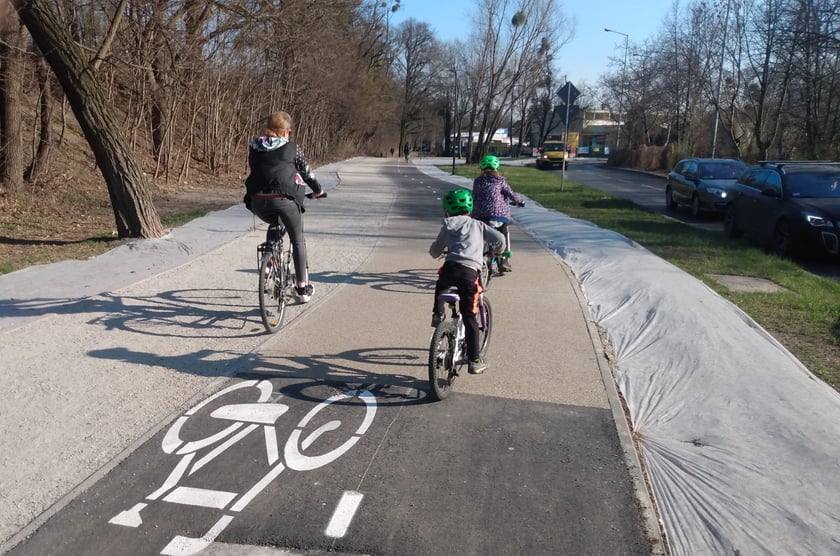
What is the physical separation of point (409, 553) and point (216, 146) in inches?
931

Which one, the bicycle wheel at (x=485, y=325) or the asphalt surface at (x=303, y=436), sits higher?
the bicycle wheel at (x=485, y=325)

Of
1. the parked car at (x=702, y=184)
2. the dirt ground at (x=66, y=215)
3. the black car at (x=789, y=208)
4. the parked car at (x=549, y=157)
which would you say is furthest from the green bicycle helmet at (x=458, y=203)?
the parked car at (x=549, y=157)

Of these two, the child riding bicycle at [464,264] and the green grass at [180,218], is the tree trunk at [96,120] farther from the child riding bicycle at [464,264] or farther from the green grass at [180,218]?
the child riding bicycle at [464,264]

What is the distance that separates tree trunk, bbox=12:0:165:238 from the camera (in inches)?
360

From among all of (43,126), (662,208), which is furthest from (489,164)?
(662,208)

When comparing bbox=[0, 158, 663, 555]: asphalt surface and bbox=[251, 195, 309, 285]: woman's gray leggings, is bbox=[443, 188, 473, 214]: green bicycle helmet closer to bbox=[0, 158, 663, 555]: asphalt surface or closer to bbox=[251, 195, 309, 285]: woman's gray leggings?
bbox=[0, 158, 663, 555]: asphalt surface

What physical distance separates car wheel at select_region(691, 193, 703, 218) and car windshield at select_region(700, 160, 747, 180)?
0.72m

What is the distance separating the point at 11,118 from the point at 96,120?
4.82 metres

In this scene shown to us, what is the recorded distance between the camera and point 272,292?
6.31 m

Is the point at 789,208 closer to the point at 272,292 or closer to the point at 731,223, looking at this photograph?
the point at 731,223

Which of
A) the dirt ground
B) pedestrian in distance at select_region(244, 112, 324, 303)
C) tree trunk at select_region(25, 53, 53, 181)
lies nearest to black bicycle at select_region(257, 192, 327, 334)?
pedestrian in distance at select_region(244, 112, 324, 303)

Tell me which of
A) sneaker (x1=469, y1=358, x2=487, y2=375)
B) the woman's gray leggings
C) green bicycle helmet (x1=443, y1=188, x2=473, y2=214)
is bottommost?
sneaker (x1=469, y1=358, x2=487, y2=375)

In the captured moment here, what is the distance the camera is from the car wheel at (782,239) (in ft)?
36.5

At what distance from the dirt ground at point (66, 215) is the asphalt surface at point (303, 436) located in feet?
7.17
